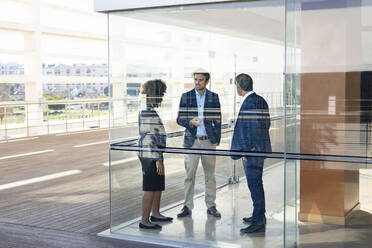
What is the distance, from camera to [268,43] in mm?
2234

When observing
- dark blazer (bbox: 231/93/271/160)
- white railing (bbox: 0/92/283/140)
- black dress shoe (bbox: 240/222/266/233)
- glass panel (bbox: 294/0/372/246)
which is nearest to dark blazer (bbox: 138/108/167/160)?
dark blazer (bbox: 231/93/271/160)

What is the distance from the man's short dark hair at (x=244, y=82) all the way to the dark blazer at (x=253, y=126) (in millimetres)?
36

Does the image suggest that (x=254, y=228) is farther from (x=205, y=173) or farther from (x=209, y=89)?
(x=209, y=89)

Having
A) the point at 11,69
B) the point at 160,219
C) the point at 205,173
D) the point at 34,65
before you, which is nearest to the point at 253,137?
the point at 205,173

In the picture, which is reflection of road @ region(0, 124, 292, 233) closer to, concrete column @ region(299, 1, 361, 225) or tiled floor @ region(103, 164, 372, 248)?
tiled floor @ region(103, 164, 372, 248)

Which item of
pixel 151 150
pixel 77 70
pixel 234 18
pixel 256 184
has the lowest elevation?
pixel 256 184

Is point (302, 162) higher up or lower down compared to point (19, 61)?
lower down

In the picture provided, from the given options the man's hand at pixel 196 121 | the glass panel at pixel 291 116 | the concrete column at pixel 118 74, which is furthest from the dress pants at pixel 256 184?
the concrete column at pixel 118 74

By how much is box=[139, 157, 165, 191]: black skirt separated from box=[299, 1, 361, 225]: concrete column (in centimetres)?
66

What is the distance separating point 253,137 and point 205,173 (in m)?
0.29

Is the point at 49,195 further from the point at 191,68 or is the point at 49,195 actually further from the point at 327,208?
the point at 327,208

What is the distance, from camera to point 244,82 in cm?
231

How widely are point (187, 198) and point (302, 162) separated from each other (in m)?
0.54

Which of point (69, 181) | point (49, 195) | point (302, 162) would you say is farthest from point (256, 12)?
point (69, 181)
